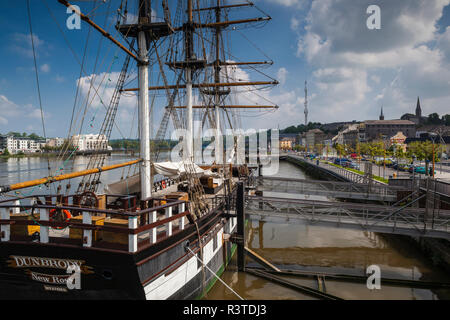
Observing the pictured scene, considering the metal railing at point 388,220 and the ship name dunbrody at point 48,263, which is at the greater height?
the ship name dunbrody at point 48,263

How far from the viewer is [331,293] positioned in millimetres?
9969

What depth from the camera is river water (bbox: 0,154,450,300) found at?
10.2 meters

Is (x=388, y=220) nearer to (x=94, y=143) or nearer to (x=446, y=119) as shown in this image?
(x=94, y=143)

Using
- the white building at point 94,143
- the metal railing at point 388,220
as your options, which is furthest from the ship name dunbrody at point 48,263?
the metal railing at point 388,220

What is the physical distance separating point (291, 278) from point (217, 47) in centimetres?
2256

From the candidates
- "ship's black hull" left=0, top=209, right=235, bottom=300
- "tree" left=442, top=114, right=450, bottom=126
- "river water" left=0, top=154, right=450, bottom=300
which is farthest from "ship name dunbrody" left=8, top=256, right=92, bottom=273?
"tree" left=442, top=114, right=450, bottom=126

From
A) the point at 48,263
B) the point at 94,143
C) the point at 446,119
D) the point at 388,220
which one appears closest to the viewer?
the point at 48,263

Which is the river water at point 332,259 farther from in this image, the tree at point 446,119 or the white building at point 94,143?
the tree at point 446,119

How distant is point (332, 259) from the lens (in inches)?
527

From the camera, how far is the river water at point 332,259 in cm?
1016

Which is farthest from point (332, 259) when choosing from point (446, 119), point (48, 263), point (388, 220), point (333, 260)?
point (446, 119)

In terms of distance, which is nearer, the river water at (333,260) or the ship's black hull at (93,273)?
the ship's black hull at (93,273)

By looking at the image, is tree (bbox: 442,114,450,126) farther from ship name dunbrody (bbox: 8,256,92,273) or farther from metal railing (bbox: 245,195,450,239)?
ship name dunbrody (bbox: 8,256,92,273)
